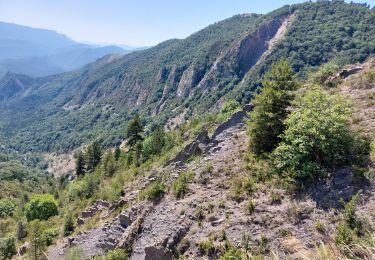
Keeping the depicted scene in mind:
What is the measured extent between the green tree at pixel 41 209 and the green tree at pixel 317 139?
3415 centimetres

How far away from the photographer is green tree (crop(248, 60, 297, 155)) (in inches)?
748

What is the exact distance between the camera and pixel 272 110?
19172mm

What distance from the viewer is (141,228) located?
1916 cm

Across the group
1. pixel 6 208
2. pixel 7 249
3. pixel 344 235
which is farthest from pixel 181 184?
pixel 6 208

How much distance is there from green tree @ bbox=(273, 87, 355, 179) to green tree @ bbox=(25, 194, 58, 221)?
3415cm

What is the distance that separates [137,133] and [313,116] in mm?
42101

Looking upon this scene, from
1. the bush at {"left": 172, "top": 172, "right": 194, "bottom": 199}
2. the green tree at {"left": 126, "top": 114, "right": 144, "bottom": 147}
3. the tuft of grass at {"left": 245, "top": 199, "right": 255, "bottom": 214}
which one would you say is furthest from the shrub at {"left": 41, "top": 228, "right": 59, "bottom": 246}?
the green tree at {"left": 126, "top": 114, "right": 144, "bottom": 147}

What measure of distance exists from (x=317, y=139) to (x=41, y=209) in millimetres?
36939

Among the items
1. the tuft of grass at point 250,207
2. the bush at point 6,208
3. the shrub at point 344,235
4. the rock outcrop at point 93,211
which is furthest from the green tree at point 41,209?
the shrub at point 344,235

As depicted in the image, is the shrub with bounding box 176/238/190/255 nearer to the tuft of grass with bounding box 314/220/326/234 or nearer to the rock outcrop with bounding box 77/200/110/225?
the tuft of grass with bounding box 314/220/326/234

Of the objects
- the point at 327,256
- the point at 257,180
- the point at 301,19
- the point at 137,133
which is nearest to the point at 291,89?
the point at 257,180

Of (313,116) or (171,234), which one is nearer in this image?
(313,116)

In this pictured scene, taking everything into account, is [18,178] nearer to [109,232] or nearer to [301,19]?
[109,232]

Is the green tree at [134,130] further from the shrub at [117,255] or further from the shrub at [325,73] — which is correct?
the shrub at [117,255]
